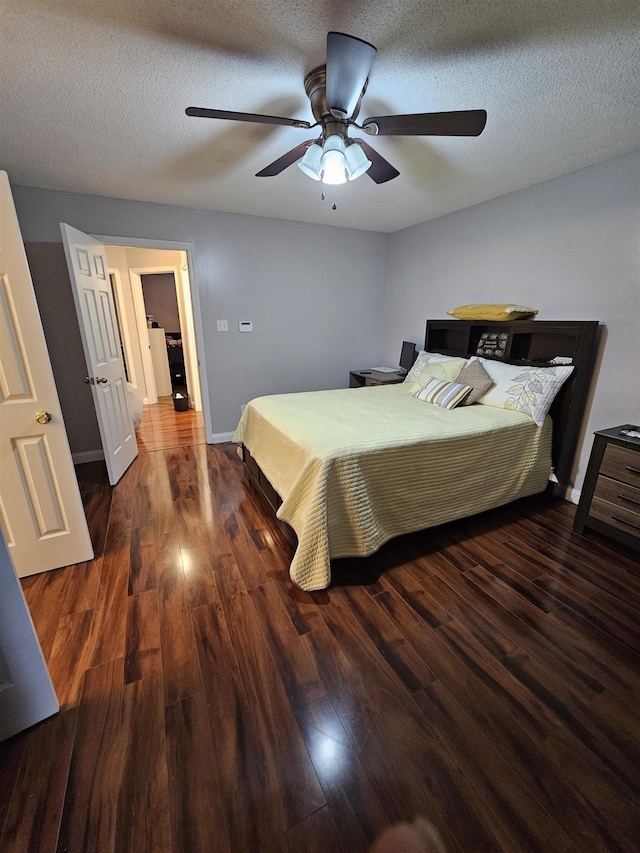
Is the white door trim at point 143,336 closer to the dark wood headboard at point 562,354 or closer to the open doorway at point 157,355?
the open doorway at point 157,355

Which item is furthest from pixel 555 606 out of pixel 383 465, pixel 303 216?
pixel 303 216

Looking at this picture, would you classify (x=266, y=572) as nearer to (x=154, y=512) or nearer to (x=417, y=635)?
(x=417, y=635)

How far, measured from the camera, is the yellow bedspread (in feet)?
5.99

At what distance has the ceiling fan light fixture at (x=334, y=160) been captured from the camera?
1.59 meters

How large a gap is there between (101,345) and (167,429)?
1793mm

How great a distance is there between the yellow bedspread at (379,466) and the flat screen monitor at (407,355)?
148 centimetres

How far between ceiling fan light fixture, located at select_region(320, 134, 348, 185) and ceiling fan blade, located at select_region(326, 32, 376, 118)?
10cm

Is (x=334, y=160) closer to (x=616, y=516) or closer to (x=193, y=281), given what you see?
(x=193, y=281)

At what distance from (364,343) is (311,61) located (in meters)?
3.34

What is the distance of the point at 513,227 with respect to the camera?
115 inches

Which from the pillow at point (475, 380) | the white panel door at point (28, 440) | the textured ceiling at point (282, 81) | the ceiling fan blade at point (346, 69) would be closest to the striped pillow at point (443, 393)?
the pillow at point (475, 380)

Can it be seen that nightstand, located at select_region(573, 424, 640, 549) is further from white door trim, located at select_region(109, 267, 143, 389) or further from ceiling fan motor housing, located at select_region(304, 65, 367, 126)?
white door trim, located at select_region(109, 267, 143, 389)

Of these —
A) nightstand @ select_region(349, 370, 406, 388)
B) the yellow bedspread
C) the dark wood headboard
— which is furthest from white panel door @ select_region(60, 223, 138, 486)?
the dark wood headboard

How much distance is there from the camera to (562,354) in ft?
8.86
